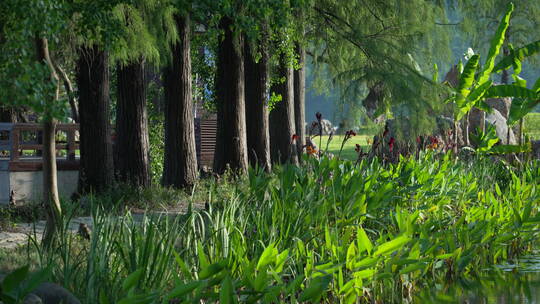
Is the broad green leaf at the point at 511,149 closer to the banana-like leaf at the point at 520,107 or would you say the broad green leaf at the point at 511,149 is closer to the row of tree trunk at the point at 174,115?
the banana-like leaf at the point at 520,107

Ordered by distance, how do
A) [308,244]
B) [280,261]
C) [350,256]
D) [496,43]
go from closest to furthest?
1. [280,261]
2. [350,256]
3. [308,244]
4. [496,43]

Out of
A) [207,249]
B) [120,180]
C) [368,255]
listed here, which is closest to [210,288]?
[207,249]

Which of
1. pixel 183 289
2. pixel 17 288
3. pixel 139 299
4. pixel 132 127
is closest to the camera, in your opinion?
pixel 17 288

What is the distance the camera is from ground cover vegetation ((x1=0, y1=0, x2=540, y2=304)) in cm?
622

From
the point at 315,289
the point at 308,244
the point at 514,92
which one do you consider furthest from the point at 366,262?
the point at 514,92

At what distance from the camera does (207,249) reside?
7.07m

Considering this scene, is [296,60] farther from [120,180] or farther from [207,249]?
[207,249]

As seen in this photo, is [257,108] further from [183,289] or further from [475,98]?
[183,289]

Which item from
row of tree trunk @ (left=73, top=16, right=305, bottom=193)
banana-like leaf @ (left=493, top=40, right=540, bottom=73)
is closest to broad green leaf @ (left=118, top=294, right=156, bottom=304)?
row of tree trunk @ (left=73, top=16, right=305, bottom=193)

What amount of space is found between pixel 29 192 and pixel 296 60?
6.08 m

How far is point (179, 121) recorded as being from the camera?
15.0m

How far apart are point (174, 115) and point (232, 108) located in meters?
1.33

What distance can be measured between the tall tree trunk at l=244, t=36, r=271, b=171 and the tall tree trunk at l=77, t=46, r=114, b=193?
388 cm

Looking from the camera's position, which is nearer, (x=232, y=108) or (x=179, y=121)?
(x=179, y=121)
